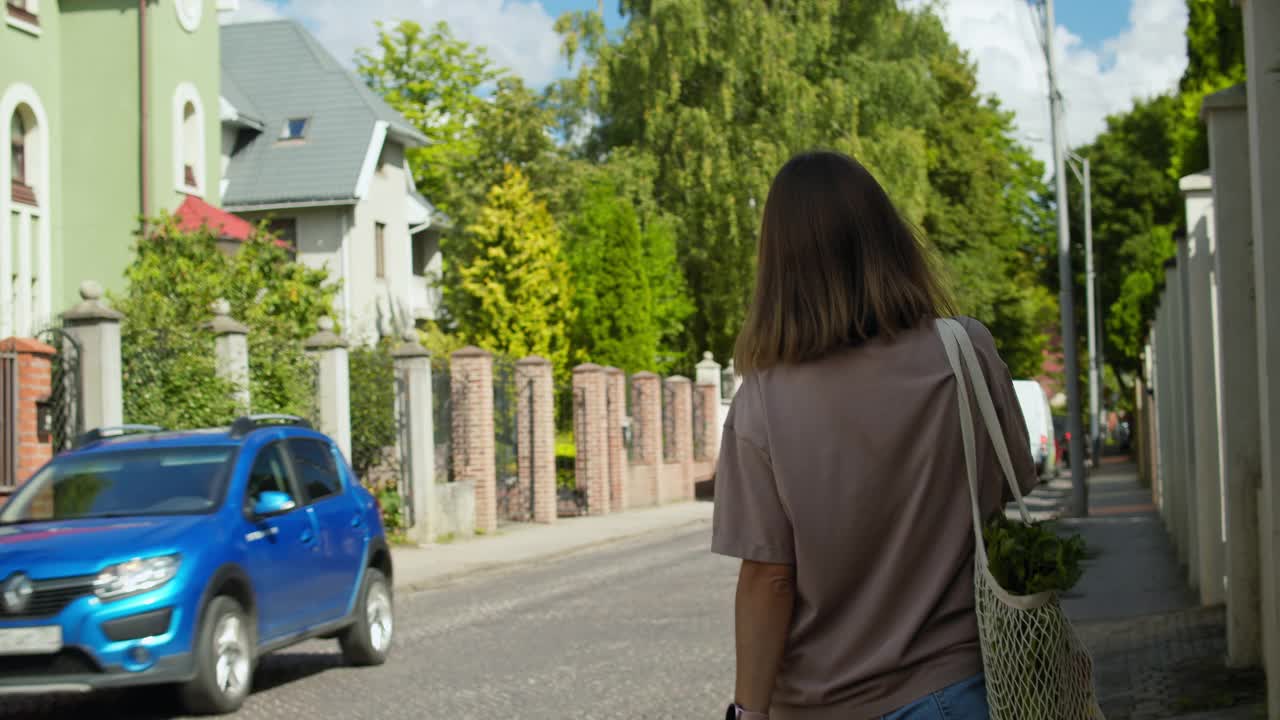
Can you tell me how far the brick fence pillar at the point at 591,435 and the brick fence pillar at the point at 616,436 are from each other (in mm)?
644

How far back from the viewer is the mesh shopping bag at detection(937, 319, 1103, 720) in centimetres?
270

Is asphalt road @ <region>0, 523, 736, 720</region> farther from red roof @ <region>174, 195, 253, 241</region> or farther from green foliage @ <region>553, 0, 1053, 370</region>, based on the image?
green foliage @ <region>553, 0, 1053, 370</region>

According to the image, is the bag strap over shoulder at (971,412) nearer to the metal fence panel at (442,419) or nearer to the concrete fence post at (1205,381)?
the concrete fence post at (1205,381)

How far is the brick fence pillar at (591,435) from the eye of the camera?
30.5m

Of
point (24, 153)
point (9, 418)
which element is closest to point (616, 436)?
point (24, 153)

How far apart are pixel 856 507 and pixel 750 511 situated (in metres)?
0.19

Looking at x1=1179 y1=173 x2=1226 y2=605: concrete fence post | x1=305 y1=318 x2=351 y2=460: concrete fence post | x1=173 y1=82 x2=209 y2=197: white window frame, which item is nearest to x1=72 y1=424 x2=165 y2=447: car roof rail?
x1=1179 y1=173 x2=1226 y2=605: concrete fence post

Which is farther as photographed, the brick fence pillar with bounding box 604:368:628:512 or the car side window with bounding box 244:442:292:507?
the brick fence pillar with bounding box 604:368:628:512

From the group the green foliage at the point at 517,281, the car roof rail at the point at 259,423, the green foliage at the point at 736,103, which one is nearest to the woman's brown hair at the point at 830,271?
the car roof rail at the point at 259,423

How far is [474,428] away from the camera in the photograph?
25.8 metres

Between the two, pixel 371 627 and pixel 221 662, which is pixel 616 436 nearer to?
pixel 371 627

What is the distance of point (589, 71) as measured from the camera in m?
41.0

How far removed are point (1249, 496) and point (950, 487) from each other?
7.23 meters

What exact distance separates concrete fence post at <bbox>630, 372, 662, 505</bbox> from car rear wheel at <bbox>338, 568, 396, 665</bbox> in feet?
72.7
